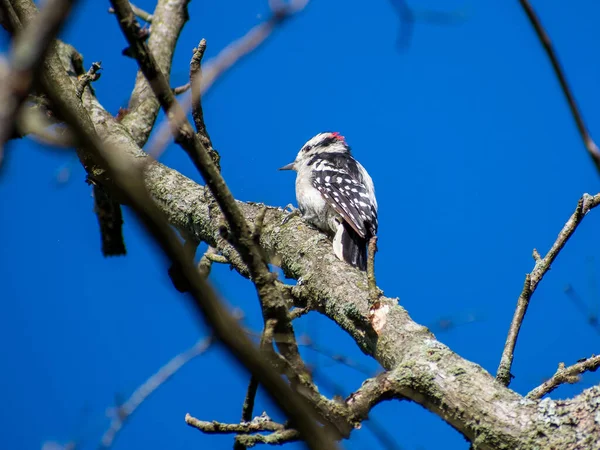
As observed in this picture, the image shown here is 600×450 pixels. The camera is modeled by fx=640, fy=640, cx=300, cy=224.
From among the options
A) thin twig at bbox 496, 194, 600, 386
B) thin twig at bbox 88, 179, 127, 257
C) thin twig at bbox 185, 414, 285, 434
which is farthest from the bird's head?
thin twig at bbox 185, 414, 285, 434

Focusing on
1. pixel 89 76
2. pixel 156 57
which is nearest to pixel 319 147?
pixel 156 57

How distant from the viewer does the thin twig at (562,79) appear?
0.96 meters

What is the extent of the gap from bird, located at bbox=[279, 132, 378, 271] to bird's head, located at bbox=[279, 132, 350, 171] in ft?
0.57

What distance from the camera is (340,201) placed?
480 cm

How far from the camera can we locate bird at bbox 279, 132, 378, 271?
450cm

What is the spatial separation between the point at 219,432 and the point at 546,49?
162 centimetres

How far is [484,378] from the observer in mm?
2256

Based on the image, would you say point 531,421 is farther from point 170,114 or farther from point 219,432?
point 170,114

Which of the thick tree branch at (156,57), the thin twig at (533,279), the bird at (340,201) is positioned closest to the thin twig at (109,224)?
the thick tree branch at (156,57)

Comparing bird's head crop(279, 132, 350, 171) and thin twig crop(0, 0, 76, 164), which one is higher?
bird's head crop(279, 132, 350, 171)

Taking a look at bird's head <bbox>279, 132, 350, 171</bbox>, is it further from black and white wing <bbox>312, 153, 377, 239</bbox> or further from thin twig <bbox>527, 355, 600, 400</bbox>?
thin twig <bbox>527, 355, 600, 400</bbox>

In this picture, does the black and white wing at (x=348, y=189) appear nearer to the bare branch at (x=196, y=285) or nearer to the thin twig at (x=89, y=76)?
the thin twig at (x=89, y=76)

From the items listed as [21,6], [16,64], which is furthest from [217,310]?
[21,6]

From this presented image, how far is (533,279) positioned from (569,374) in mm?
444
